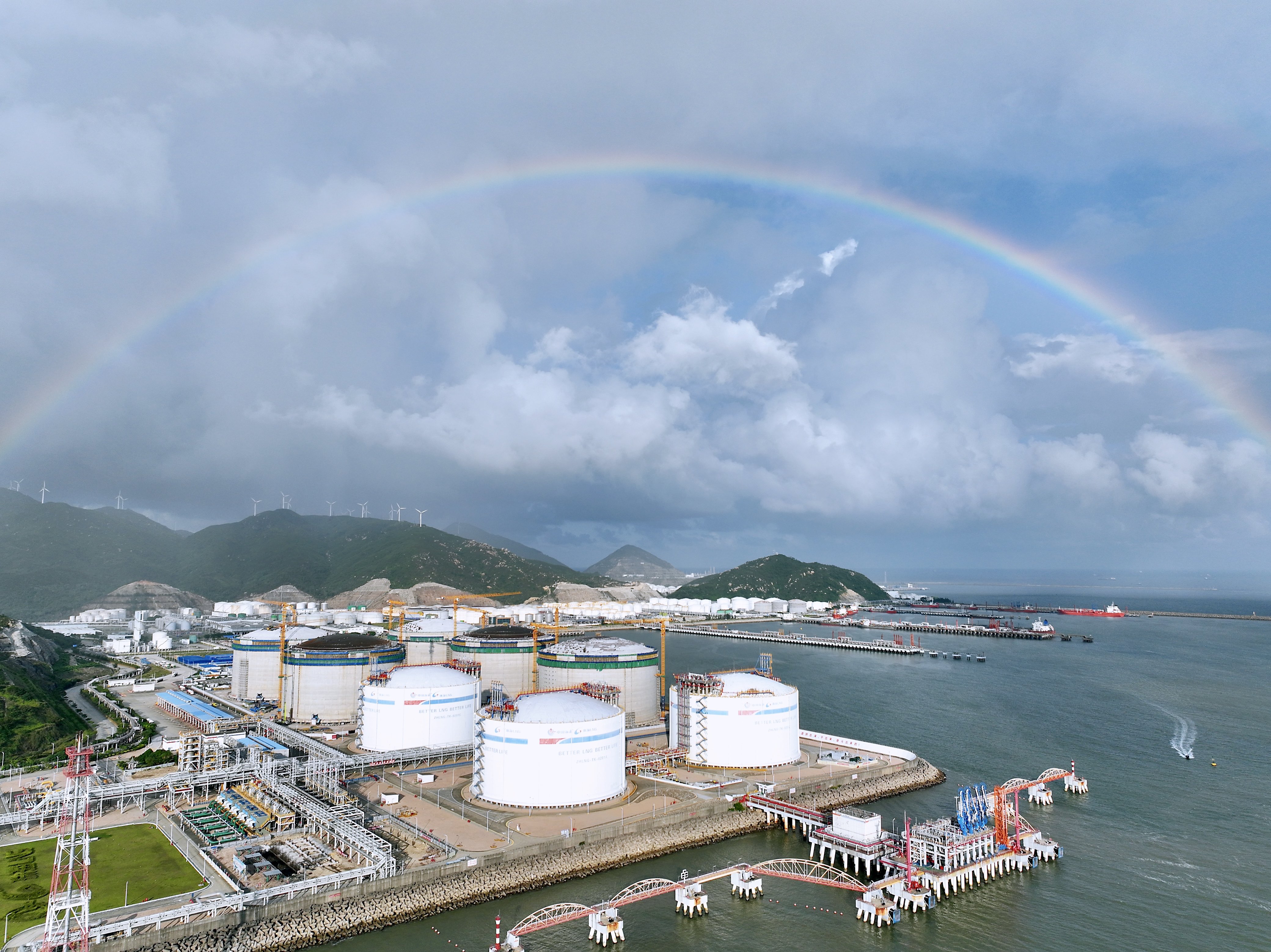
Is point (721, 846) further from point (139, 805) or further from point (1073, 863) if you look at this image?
point (139, 805)

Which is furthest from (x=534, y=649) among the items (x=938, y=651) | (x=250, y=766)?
(x=938, y=651)

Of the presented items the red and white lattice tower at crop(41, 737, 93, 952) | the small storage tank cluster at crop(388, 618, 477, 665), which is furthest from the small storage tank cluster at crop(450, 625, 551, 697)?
the red and white lattice tower at crop(41, 737, 93, 952)

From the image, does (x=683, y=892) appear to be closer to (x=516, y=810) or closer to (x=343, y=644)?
(x=516, y=810)

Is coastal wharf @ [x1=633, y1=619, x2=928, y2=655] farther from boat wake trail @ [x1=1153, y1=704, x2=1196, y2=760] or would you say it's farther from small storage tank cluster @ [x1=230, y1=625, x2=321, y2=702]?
small storage tank cluster @ [x1=230, y1=625, x2=321, y2=702]

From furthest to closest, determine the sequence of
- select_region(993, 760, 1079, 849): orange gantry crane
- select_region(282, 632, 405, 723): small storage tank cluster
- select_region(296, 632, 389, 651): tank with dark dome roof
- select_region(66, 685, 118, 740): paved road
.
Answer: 1. select_region(296, 632, 389, 651): tank with dark dome roof
2. select_region(282, 632, 405, 723): small storage tank cluster
3. select_region(66, 685, 118, 740): paved road
4. select_region(993, 760, 1079, 849): orange gantry crane

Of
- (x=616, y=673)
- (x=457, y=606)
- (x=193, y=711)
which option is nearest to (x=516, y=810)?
(x=616, y=673)

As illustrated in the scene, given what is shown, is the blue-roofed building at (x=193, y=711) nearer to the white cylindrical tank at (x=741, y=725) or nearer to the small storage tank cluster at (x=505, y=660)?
the small storage tank cluster at (x=505, y=660)

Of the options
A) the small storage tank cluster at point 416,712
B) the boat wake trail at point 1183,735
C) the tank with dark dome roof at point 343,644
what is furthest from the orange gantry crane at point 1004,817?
the tank with dark dome roof at point 343,644

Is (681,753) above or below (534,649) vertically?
below
